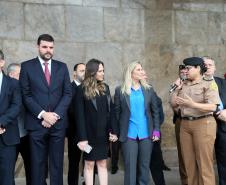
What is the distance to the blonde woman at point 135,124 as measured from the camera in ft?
20.8

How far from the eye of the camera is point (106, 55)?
878 centimetres

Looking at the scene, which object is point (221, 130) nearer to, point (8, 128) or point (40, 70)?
point (40, 70)

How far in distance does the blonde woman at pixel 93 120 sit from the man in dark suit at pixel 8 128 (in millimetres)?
806

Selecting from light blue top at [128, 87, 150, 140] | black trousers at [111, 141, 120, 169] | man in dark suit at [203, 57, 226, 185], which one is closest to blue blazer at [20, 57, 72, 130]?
light blue top at [128, 87, 150, 140]

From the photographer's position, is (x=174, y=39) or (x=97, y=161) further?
(x=174, y=39)

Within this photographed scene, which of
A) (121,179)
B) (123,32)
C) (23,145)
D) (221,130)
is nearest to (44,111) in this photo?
(23,145)

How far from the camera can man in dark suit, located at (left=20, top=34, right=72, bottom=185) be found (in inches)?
231

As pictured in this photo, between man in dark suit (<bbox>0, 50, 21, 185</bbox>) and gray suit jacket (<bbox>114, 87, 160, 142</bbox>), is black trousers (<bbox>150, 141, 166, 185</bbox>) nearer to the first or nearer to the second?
gray suit jacket (<bbox>114, 87, 160, 142</bbox>)

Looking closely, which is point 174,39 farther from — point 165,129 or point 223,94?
point 223,94

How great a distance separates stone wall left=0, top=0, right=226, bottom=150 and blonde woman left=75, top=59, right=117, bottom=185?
2360mm

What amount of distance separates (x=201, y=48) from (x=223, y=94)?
8.95ft

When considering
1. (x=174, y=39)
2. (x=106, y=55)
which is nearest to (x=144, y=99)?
(x=106, y=55)

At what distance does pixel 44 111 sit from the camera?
5.83 meters

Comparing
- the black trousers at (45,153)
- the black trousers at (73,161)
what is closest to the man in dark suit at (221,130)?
the black trousers at (73,161)
